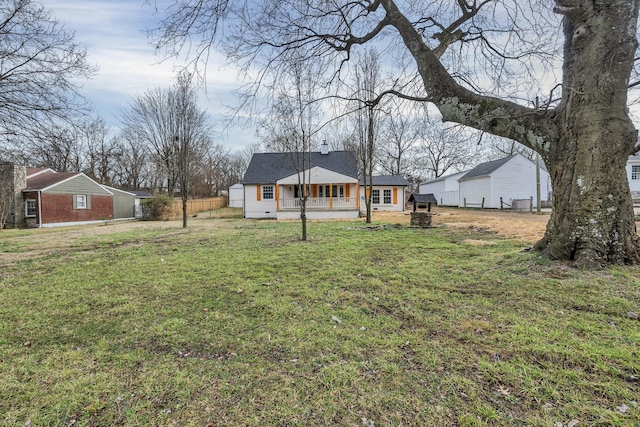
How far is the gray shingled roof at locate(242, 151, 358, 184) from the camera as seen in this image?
2123 cm

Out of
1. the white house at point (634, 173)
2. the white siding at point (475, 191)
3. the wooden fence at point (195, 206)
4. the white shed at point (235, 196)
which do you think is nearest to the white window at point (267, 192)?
the wooden fence at point (195, 206)

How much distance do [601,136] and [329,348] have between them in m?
4.82

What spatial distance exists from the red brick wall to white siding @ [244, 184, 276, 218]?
11.1m

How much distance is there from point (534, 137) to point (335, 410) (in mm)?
5229

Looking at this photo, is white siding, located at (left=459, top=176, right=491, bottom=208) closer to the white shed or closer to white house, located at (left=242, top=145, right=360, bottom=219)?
white house, located at (left=242, top=145, right=360, bottom=219)

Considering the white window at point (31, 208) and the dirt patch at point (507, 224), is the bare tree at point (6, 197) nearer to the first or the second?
the white window at point (31, 208)

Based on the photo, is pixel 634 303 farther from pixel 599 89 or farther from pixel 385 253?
pixel 385 253

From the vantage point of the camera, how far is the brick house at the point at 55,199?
717 inches

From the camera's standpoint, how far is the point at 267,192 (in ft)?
71.3

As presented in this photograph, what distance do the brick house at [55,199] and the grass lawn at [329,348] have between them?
18308mm

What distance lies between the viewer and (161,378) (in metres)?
2.20

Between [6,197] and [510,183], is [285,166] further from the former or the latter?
[510,183]

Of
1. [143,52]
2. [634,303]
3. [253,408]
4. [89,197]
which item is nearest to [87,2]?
[143,52]

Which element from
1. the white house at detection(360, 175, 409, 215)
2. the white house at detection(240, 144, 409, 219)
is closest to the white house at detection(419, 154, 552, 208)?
the white house at detection(360, 175, 409, 215)
